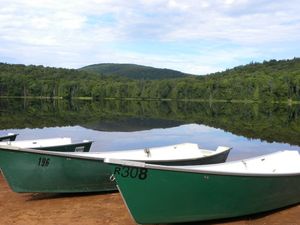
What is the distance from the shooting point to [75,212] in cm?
1130

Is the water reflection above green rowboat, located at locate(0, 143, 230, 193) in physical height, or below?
below

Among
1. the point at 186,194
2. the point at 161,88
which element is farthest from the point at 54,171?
the point at 161,88

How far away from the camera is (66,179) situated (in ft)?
40.9

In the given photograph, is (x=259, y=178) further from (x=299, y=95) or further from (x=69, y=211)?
(x=299, y=95)

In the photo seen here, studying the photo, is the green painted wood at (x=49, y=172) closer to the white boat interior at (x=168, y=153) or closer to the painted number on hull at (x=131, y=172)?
the white boat interior at (x=168, y=153)

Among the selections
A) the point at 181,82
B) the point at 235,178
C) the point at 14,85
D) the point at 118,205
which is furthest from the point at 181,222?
the point at 14,85

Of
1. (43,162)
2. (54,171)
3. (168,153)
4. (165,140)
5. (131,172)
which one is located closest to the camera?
(131,172)

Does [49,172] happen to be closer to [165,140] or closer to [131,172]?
[131,172]

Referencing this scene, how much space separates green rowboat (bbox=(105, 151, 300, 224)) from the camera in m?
9.10

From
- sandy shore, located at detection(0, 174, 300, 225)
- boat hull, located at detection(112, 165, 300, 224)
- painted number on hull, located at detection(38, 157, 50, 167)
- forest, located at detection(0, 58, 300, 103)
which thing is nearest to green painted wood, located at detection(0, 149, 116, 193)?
painted number on hull, located at detection(38, 157, 50, 167)

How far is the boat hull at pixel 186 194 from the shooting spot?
9141 millimetres

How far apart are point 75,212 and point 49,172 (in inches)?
61.3

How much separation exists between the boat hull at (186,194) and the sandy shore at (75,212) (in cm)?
59

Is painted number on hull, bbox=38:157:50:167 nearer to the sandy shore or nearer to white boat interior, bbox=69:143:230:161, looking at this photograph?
the sandy shore
